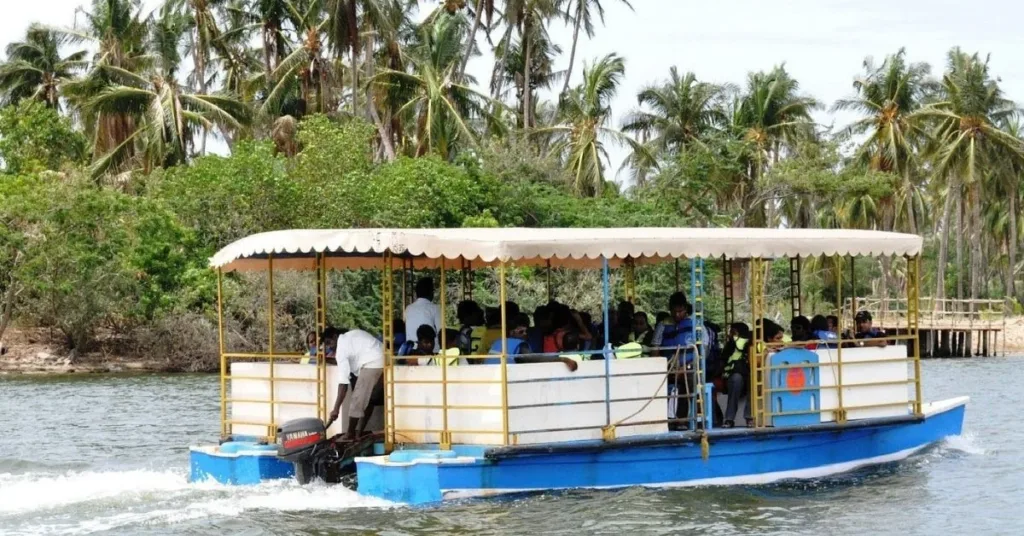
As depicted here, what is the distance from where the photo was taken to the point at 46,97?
51656mm

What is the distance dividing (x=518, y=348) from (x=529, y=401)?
0.64 meters

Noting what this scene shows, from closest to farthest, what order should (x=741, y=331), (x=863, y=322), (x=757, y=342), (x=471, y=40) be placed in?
(x=757, y=342)
(x=741, y=331)
(x=863, y=322)
(x=471, y=40)

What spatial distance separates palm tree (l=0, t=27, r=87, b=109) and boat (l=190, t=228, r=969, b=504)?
39529 mm

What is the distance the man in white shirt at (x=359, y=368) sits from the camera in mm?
13297

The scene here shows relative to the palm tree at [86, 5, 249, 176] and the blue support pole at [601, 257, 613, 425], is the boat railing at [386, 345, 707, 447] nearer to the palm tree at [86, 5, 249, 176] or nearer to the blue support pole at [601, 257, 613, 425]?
the blue support pole at [601, 257, 613, 425]

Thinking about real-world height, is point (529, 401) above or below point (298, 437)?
above

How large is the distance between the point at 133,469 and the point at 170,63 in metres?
29.1

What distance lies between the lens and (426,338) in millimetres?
13312

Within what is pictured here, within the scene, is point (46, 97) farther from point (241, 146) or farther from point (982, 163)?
point (982, 163)

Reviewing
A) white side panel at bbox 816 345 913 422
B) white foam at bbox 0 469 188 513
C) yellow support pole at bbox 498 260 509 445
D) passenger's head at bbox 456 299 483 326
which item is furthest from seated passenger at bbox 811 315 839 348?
white foam at bbox 0 469 188 513

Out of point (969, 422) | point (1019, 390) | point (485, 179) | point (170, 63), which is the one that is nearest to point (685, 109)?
point (485, 179)

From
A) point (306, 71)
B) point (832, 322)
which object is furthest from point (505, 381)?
point (306, 71)

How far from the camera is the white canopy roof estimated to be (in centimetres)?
1247

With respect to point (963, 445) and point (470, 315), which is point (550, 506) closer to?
point (470, 315)
